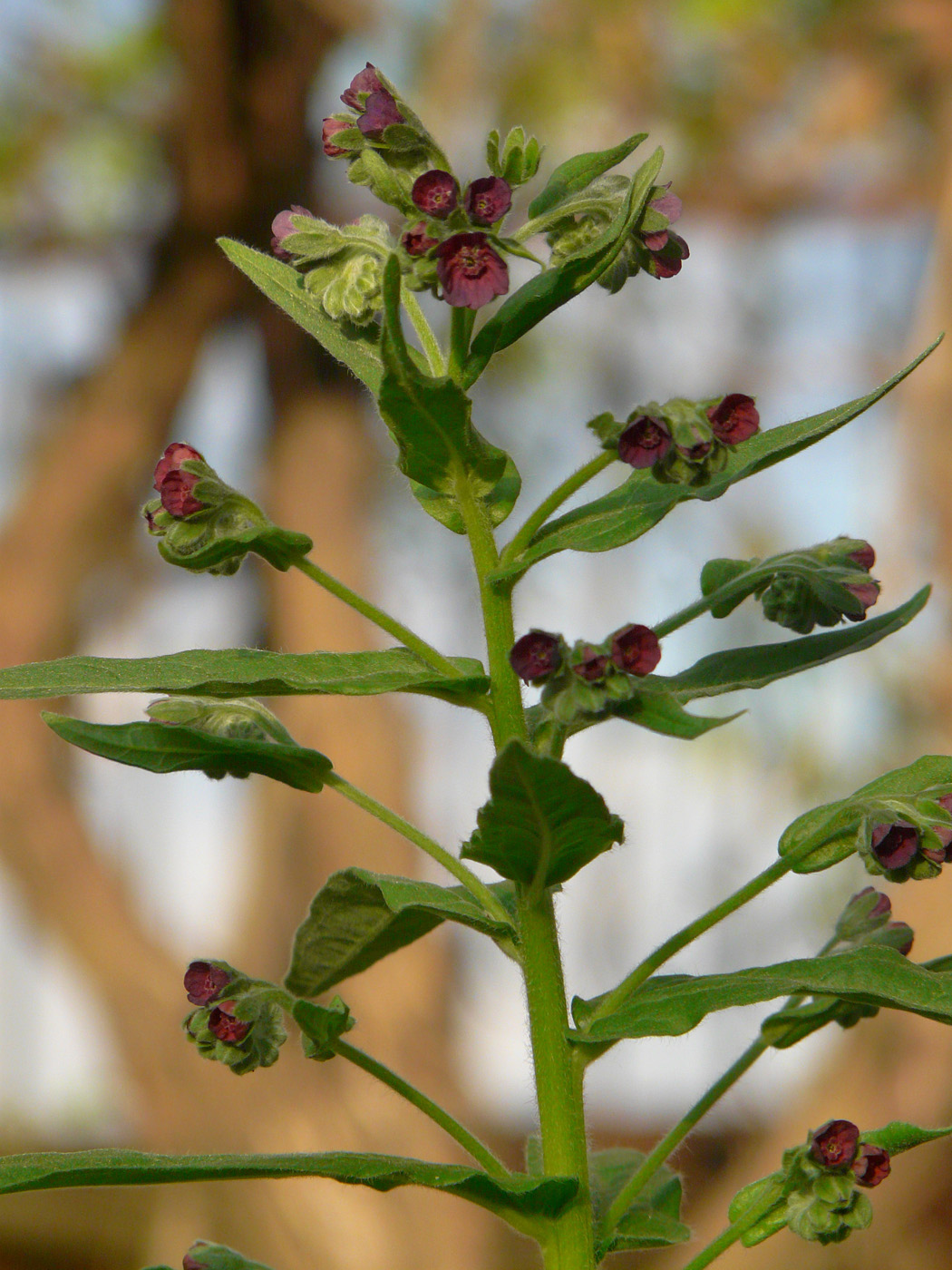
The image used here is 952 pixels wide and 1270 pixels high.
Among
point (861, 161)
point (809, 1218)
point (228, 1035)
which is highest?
point (861, 161)

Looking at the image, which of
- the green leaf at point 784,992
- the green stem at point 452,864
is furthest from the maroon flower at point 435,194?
the green leaf at point 784,992

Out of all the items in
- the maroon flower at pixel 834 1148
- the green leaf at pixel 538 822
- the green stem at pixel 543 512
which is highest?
the green stem at pixel 543 512

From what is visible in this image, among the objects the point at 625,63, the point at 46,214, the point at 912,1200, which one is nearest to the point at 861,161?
the point at 625,63

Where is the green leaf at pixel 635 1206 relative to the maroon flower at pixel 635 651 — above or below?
below

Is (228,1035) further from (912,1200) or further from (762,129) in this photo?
(762,129)

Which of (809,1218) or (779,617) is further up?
(779,617)

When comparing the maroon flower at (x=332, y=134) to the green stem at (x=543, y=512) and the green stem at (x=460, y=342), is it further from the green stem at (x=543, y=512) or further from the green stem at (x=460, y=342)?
the green stem at (x=543, y=512)
